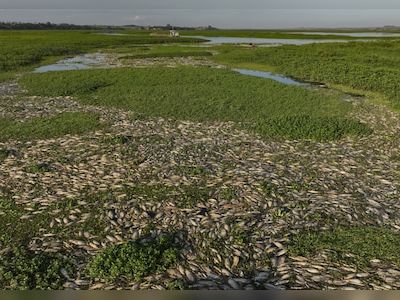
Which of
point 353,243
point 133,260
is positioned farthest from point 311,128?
point 133,260

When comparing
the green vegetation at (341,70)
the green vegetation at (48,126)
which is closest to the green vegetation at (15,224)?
the green vegetation at (48,126)

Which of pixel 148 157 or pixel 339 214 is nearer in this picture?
pixel 339 214

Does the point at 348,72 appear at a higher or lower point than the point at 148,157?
higher

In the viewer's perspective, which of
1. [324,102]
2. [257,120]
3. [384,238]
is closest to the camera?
[384,238]

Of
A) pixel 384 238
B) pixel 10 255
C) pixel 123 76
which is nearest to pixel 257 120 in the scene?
pixel 384 238

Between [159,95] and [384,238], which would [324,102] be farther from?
[384,238]

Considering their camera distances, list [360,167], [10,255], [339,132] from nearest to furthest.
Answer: [10,255] < [360,167] < [339,132]

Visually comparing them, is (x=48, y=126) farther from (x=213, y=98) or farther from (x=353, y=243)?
(x=353, y=243)
